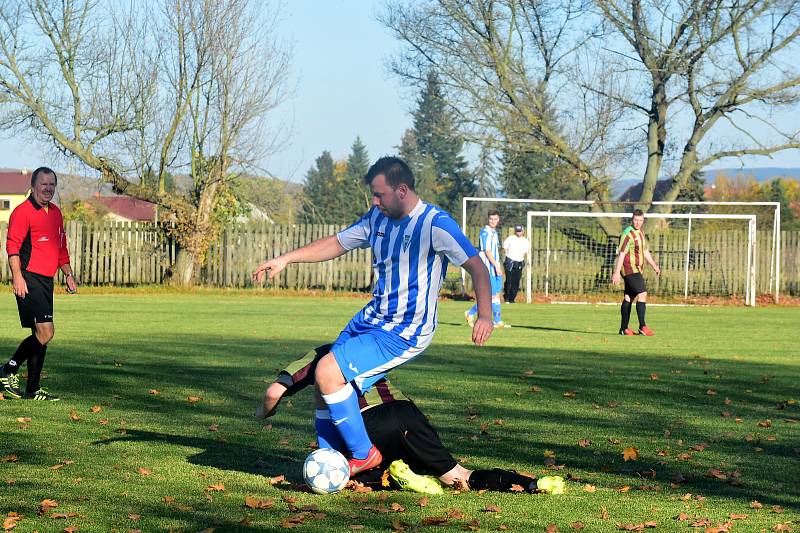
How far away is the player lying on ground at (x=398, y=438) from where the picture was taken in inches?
256

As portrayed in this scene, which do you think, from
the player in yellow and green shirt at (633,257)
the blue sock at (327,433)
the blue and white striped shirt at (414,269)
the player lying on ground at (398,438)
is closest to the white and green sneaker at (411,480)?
the player lying on ground at (398,438)

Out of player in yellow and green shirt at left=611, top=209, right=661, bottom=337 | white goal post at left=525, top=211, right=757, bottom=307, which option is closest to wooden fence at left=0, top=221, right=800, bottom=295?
white goal post at left=525, top=211, right=757, bottom=307

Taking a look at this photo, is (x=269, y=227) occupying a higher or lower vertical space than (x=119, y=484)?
higher

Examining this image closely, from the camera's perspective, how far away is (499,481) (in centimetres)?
643

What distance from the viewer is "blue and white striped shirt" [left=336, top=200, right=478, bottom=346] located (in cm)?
652

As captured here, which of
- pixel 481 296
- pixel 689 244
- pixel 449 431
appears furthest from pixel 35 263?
pixel 689 244

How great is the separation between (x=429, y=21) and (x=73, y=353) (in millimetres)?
27130

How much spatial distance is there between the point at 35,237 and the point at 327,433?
182 inches

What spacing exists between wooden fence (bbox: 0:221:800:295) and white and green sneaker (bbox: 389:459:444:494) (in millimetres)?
26638

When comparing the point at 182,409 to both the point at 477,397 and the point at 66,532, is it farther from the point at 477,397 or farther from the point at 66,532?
the point at 66,532

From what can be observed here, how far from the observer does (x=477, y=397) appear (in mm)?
10695

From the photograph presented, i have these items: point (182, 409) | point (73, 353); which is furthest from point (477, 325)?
point (73, 353)

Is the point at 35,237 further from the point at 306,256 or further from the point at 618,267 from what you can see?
the point at 618,267

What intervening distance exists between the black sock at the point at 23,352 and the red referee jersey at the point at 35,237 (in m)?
0.65
